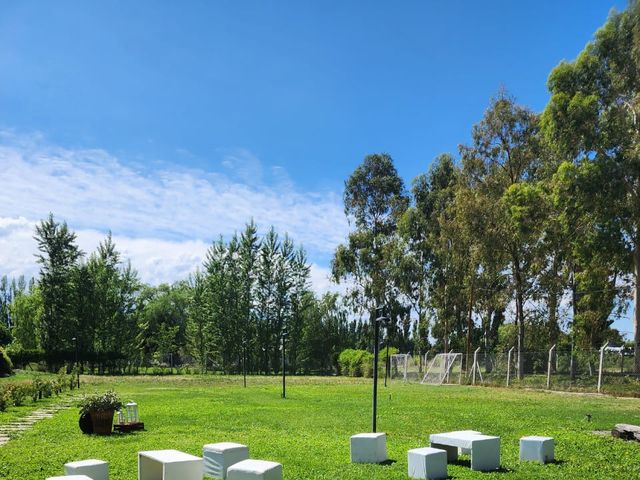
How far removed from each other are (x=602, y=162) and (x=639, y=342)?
8.19 meters

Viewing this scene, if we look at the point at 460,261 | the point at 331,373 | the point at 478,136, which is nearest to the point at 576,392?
the point at 460,261

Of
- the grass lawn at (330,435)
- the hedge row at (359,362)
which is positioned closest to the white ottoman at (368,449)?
the grass lawn at (330,435)

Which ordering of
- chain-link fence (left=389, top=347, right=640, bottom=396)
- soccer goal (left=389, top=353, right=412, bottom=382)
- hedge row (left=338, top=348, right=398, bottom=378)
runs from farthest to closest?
1. hedge row (left=338, top=348, right=398, bottom=378)
2. soccer goal (left=389, top=353, right=412, bottom=382)
3. chain-link fence (left=389, top=347, right=640, bottom=396)

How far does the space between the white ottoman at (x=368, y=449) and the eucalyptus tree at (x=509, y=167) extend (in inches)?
1081

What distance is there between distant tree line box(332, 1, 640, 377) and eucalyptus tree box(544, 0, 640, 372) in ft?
0.17

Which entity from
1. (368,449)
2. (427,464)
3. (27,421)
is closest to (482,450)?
(427,464)

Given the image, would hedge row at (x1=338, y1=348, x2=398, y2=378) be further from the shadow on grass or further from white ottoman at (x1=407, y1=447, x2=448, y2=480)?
white ottoman at (x1=407, y1=447, x2=448, y2=480)

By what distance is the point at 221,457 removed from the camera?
7688 mm

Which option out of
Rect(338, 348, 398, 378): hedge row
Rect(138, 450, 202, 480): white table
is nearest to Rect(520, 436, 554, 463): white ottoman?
Rect(138, 450, 202, 480): white table

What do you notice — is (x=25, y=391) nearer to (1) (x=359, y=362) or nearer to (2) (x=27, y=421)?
(2) (x=27, y=421)

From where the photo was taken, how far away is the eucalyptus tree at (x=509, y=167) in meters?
35.8

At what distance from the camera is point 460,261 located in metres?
40.9

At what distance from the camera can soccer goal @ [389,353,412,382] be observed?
41.4 m

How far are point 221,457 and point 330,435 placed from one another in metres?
4.45
